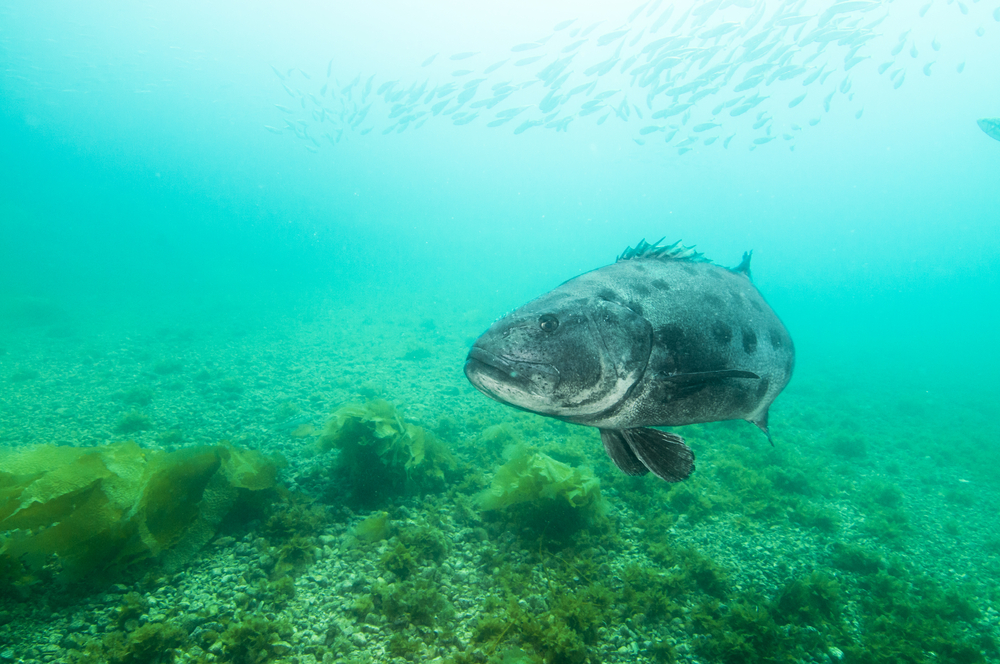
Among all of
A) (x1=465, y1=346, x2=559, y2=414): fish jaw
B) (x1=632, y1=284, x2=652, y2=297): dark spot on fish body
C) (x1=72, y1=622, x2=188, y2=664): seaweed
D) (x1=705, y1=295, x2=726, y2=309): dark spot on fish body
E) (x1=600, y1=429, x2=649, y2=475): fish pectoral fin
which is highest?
(x1=632, y1=284, x2=652, y2=297): dark spot on fish body

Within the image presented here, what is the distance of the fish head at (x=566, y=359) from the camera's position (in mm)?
1569

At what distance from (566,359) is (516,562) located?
373cm

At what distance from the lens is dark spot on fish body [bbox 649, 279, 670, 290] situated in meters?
1.85

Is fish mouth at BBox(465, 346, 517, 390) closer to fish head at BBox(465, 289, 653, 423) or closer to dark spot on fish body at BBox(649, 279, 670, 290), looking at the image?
fish head at BBox(465, 289, 653, 423)

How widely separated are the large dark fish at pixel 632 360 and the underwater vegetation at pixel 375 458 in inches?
168

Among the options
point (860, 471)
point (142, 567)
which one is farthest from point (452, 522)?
point (860, 471)

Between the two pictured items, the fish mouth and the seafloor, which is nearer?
the fish mouth

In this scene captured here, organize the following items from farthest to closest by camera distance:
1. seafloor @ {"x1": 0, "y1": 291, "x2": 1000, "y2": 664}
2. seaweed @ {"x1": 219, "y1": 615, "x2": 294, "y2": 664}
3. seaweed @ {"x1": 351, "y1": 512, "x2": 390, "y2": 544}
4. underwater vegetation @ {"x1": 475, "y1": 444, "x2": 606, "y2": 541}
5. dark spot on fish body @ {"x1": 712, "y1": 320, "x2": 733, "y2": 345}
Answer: underwater vegetation @ {"x1": 475, "y1": 444, "x2": 606, "y2": 541}
seaweed @ {"x1": 351, "y1": 512, "x2": 390, "y2": 544}
seafloor @ {"x1": 0, "y1": 291, "x2": 1000, "y2": 664}
seaweed @ {"x1": 219, "y1": 615, "x2": 294, "y2": 664}
dark spot on fish body @ {"x1": 712, "y1": 320, "x2": 733, "y2": 345}

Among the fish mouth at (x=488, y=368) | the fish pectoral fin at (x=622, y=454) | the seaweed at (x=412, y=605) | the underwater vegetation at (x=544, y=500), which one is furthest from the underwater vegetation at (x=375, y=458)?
the fish mouth at (x=488, y=368)

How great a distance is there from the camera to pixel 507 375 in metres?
1.59

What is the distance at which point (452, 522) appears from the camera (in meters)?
4.97

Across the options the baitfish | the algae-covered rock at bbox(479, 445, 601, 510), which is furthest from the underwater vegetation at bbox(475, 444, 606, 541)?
the baitfish

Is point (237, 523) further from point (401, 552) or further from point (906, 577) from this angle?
point (906, 577)

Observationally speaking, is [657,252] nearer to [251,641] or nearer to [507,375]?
[507,375]
